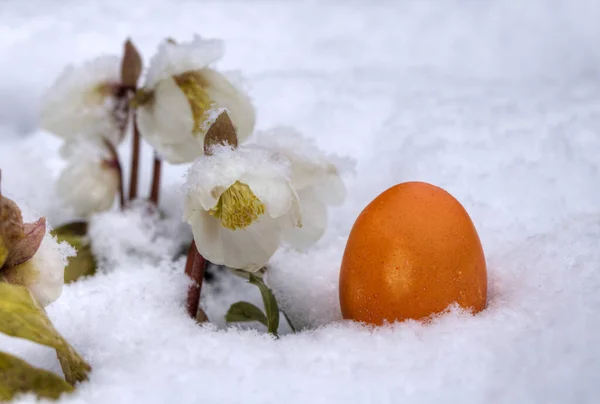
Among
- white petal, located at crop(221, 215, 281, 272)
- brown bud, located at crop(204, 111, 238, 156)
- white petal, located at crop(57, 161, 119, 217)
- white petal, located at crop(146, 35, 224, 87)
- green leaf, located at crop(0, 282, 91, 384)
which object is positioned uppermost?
white petal, located at crop(146, 35, 224, 87)

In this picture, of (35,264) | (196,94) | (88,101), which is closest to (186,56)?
(196,94)

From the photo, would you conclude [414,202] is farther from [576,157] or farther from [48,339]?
[576,157]

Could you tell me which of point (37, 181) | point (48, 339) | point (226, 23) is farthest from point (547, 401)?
point (226, 23)

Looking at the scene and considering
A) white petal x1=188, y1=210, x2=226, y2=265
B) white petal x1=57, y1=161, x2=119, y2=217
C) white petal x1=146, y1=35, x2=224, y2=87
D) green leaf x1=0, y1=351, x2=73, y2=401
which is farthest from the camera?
white petal x1=57, y1=161, x2=119, y2=217

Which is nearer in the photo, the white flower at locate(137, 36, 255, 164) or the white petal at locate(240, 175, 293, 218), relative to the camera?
the white petal at locate(240, 175, 293, 218)

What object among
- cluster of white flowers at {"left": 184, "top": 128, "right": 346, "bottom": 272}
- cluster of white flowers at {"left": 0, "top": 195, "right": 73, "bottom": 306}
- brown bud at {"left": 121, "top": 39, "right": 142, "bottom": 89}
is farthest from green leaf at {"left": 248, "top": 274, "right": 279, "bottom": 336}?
brown bud at {"left": 121, "top": 39, "right": 142, "bottom": 89}

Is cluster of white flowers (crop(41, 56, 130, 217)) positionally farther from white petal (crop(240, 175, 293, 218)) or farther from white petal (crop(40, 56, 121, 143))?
white petal (crop(240, 175, 293, 218))

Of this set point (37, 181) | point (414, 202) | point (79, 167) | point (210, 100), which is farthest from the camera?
point (37, 181)
